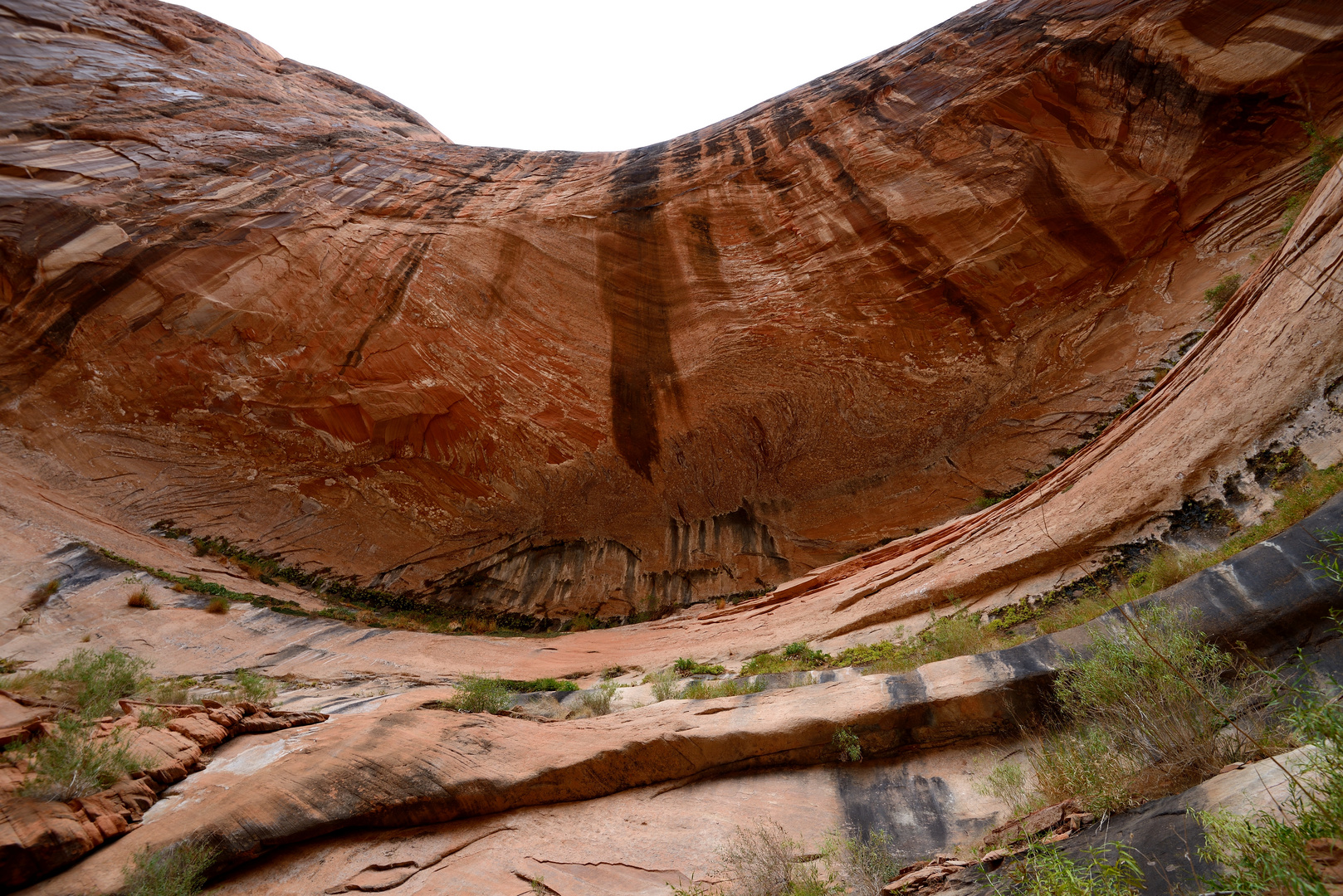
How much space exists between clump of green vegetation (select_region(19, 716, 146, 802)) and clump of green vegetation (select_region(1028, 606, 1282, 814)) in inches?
279

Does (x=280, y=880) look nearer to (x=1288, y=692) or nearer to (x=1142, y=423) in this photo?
(x=1288, y=692)

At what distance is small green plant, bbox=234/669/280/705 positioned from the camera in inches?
287

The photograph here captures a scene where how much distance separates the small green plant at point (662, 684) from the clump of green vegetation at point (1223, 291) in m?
10.9

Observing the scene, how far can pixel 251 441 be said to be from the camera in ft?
45.4

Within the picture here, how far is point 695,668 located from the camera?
834 centimetres

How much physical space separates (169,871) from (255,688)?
11.1ft

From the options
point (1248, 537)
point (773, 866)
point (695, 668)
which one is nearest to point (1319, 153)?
point (1248, 537)

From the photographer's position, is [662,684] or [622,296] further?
[622,296]

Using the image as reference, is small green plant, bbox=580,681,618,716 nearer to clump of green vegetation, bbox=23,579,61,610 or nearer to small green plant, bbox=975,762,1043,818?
small green plant, bbox=975,762,1043,818

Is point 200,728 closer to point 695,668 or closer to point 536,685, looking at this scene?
point 536,685

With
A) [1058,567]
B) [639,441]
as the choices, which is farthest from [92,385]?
[1058,567]

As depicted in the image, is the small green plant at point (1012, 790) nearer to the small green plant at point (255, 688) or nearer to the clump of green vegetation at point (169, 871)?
the clump of green vegetation at point (169, 871)

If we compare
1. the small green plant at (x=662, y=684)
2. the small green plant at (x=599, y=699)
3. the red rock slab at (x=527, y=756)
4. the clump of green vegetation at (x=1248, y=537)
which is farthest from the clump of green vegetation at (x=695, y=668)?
the clump of green vegetation at (x=1248, y=537)

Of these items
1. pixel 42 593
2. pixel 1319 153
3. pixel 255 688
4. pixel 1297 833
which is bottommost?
pixel 1297 833
